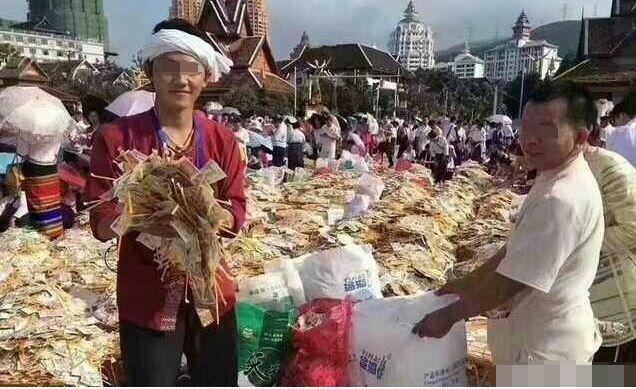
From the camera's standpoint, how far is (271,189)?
7590 mm

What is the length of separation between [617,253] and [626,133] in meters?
2.03

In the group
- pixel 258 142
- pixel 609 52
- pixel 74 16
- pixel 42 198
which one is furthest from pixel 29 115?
pixel 74 16

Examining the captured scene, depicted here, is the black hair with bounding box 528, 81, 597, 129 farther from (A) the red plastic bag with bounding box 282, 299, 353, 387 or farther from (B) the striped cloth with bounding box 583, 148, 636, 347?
(A) the red plastic bag with bounding box 282, 299, 353, 387

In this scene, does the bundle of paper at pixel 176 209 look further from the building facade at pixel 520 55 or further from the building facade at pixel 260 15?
the building facade at pixel 520 55

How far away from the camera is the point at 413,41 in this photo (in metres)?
140

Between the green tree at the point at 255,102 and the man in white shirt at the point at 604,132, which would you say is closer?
the man in white shirt at the point at 604,132

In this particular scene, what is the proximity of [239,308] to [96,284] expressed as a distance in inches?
67.5

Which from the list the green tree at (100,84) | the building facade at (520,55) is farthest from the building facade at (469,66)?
the green tree at (100,84)

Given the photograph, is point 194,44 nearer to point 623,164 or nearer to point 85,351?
point 85,351

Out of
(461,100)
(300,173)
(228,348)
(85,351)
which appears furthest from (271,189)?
(461,100)

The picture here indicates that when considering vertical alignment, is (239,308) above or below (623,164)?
below

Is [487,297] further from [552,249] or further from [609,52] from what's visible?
[609,52]

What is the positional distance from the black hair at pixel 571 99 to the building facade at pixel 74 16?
9163 cm

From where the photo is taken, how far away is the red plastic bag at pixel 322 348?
2.30 meters
